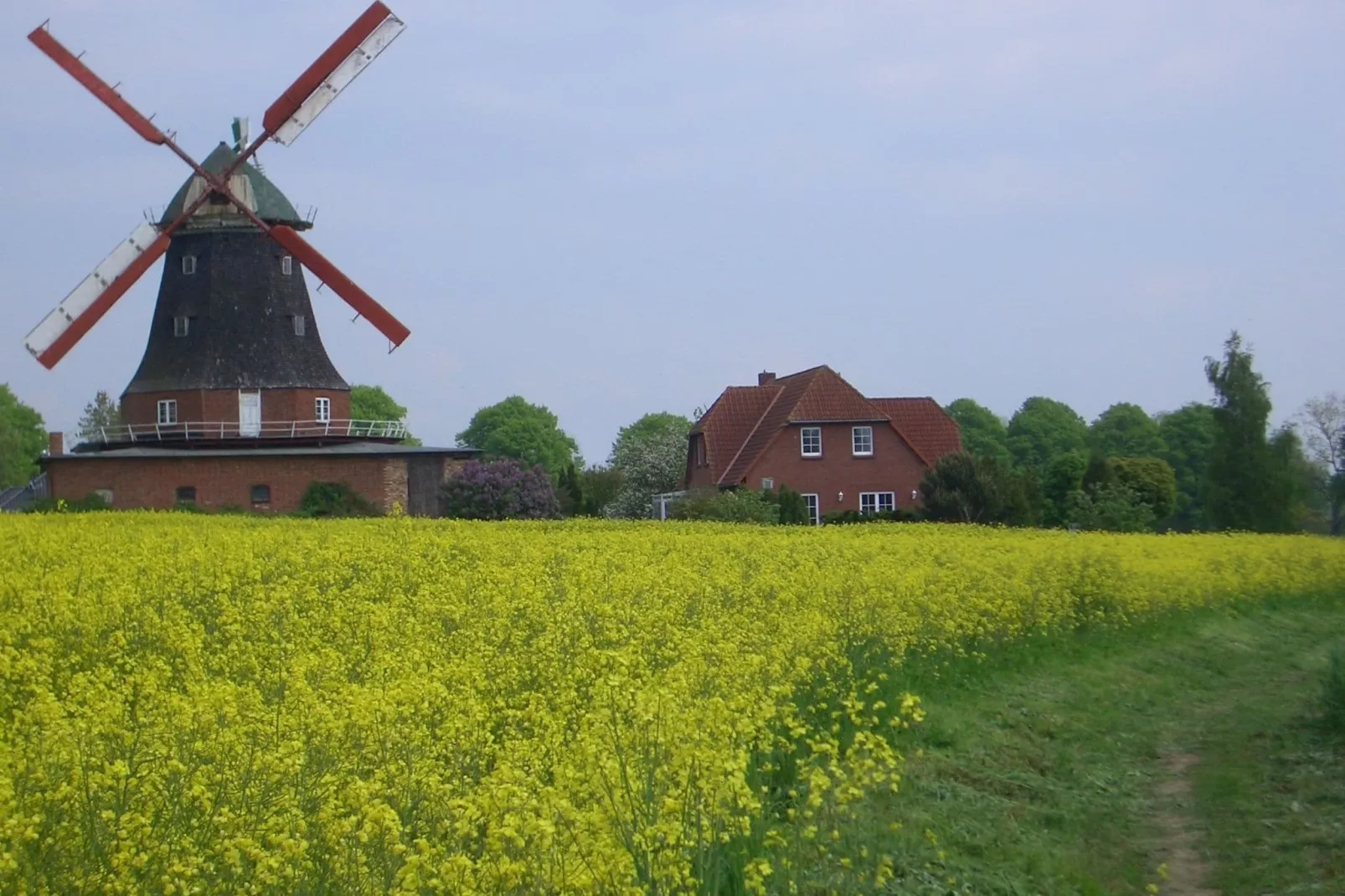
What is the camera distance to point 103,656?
9852mm

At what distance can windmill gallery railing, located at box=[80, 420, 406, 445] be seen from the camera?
44.9m

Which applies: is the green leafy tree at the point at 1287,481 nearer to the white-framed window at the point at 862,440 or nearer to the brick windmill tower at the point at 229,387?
the white-framed window at the point at 862,440

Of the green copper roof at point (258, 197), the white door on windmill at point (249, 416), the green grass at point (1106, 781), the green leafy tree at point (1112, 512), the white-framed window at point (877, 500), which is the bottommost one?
the green grass at point (1106, 781)

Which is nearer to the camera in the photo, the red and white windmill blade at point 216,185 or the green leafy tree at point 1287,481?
the red and white windmill blade at point 216,185

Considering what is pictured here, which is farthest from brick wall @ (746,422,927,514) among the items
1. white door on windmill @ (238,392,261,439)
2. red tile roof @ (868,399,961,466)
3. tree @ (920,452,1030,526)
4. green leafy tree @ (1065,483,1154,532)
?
white door on windmill @ (238,392,261,439)

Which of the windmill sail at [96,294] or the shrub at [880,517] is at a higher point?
the windmill sail at [96,294]

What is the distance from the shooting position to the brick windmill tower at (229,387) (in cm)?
4466

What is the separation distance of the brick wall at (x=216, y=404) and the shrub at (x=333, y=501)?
2.47 meters

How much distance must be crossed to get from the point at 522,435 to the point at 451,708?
326ft

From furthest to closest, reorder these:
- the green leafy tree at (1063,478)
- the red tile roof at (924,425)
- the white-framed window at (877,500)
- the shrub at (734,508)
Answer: the green leafy tree at (1063,478) < the red tile roof at (924,425) < the white-framed window at (877,500) < the shrub at (734,508)

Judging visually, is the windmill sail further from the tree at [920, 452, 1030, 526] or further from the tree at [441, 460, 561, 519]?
the tree at [920, 452, 1030, 526]

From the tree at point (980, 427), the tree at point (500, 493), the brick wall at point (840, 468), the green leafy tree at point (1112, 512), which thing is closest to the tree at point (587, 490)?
the tree at point (500, 493)

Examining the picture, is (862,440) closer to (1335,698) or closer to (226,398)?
(226,398)

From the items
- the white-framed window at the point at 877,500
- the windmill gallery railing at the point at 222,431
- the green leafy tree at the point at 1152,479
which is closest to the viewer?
the windmill gallery railing at the point at 222,431
